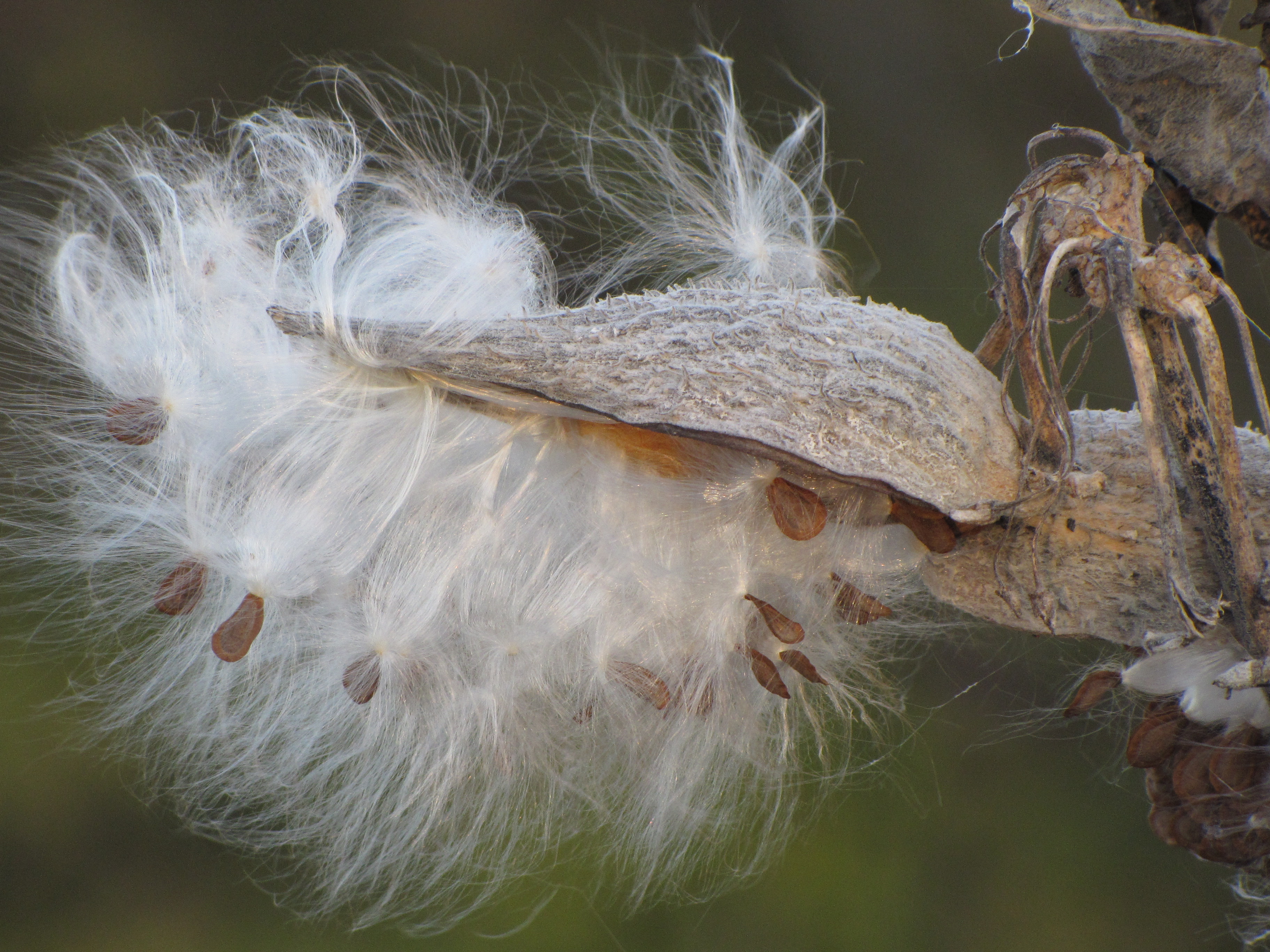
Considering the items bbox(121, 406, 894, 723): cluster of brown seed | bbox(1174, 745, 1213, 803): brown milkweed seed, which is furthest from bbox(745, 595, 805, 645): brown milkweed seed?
bbox(1174, 745, 1213, 803): brown milkweed seed

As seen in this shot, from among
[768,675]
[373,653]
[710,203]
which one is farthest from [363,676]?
[710,203]

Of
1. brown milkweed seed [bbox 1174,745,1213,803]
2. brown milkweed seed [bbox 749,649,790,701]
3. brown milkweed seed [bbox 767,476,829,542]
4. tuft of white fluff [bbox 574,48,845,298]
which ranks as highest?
tuft of white fluff [bbox 574,48,845,298]

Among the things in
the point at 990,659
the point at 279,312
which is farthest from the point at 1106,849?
the point at 279,312

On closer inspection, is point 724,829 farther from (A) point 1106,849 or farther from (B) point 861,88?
(B) point 861,88

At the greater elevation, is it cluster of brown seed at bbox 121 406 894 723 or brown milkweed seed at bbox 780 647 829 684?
cluster of brown seed at bbox 121 406 894 723

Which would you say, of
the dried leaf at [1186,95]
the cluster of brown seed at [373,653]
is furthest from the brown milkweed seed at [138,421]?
the dried leaf at [1186,95]

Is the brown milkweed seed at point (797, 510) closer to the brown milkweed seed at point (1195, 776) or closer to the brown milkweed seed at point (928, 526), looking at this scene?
the brown milkweed seed at point (928, 526)

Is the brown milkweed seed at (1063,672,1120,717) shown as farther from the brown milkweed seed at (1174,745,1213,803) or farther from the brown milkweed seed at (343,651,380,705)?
the brown milkweed seed at (343,651,380,705)
